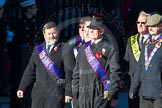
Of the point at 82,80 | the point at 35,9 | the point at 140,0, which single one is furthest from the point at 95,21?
the point at 140,0

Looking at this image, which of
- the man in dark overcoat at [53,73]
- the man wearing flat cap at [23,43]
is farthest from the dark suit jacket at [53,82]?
the man wearing flat cap at [23,43]

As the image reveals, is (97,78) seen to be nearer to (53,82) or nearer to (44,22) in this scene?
(53,82)

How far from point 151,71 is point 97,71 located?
2.14 ft

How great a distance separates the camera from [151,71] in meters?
6.82

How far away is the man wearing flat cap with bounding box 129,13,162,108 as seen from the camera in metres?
6.78

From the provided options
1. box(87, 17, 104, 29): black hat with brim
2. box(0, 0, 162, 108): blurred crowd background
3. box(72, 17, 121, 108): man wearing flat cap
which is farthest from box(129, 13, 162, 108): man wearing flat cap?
box(0, 0, 162, 108): blurred crowd background

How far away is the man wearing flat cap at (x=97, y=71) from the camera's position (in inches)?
260

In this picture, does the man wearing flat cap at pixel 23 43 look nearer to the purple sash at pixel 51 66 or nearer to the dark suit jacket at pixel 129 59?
the purple sash at pixel 51 66

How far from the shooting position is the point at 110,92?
6.55m

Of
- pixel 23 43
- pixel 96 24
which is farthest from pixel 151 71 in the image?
pixel 23 43

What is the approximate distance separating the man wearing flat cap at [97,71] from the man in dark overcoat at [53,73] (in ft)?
0.77

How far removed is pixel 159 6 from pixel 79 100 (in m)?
3.33

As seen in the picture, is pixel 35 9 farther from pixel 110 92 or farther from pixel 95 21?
pixel 110 92

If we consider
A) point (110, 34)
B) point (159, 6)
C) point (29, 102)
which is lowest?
point (29, 102)
